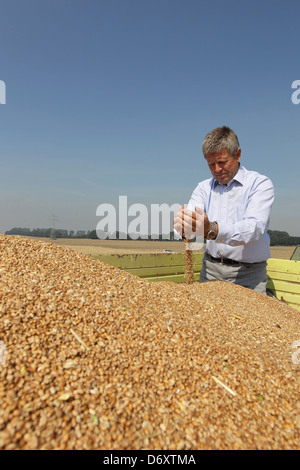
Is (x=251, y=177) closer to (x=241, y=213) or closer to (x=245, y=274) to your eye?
(x=241, y=213)

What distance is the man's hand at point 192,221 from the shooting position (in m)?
2.77

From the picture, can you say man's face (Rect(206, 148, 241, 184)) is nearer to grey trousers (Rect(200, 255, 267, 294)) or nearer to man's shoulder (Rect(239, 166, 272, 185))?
man's shoulder (Rect(239, 166, 272, 185))

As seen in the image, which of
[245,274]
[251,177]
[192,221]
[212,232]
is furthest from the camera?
[245,274]

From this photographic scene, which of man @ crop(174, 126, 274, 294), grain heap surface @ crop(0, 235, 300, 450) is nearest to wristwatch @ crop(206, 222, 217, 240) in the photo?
man @ crop(174, 126, 274, 294)

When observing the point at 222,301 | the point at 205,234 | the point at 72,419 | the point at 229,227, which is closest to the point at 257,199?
the point at 229,227

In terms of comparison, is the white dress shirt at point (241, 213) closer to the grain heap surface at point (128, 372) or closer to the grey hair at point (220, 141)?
the grey hair at point (220, 141)

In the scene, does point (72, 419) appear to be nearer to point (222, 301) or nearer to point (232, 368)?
point (232, 368)

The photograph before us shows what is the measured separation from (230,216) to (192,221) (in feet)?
3.73

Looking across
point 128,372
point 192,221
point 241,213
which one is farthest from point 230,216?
point 128,372

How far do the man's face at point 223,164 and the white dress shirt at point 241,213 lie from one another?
0.13m

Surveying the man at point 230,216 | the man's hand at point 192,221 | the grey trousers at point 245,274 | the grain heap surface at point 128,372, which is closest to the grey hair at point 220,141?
the man at point 230,216

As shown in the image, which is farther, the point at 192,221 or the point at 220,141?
the point at 220,141

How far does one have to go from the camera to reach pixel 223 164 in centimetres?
339

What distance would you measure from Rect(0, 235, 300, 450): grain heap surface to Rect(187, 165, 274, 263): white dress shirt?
3.25 feet
